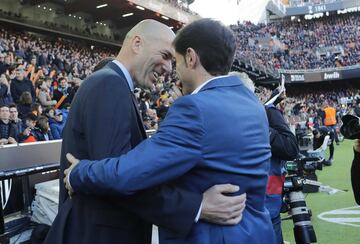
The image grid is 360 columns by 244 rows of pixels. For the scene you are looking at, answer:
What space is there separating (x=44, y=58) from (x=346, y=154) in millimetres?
9453

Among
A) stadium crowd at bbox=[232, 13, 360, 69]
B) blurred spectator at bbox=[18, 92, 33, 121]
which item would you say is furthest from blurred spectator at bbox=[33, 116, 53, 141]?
stadium crowd at bbox=[232, 13, 360, 69]

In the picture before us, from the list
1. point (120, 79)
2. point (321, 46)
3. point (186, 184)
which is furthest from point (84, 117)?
point (321, 46)

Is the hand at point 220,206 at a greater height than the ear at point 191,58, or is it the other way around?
the ear at point 191,58

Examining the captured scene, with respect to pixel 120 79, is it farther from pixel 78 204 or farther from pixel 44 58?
pixel 44 58

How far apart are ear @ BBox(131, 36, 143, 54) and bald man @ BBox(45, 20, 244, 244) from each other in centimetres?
4

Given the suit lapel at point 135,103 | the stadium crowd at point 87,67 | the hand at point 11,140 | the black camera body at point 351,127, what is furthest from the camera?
the stadium crowd at point 87,67

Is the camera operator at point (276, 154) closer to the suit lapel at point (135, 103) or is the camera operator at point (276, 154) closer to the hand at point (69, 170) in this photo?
the suit lapel at point (135, 103)

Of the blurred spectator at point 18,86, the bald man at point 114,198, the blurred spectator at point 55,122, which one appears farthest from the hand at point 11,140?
the bald man at point 114,198

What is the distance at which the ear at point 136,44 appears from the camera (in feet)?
6.33

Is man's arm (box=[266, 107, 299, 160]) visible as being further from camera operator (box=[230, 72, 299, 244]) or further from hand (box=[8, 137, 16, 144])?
hand (box=[8, 137, 16, 144])

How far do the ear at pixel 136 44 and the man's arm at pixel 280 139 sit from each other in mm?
1739

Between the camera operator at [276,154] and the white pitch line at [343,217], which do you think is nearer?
the camera operator at [276,154]

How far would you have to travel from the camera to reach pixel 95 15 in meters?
24.7

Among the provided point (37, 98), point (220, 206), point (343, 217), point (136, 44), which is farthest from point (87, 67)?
point (220, 206)
